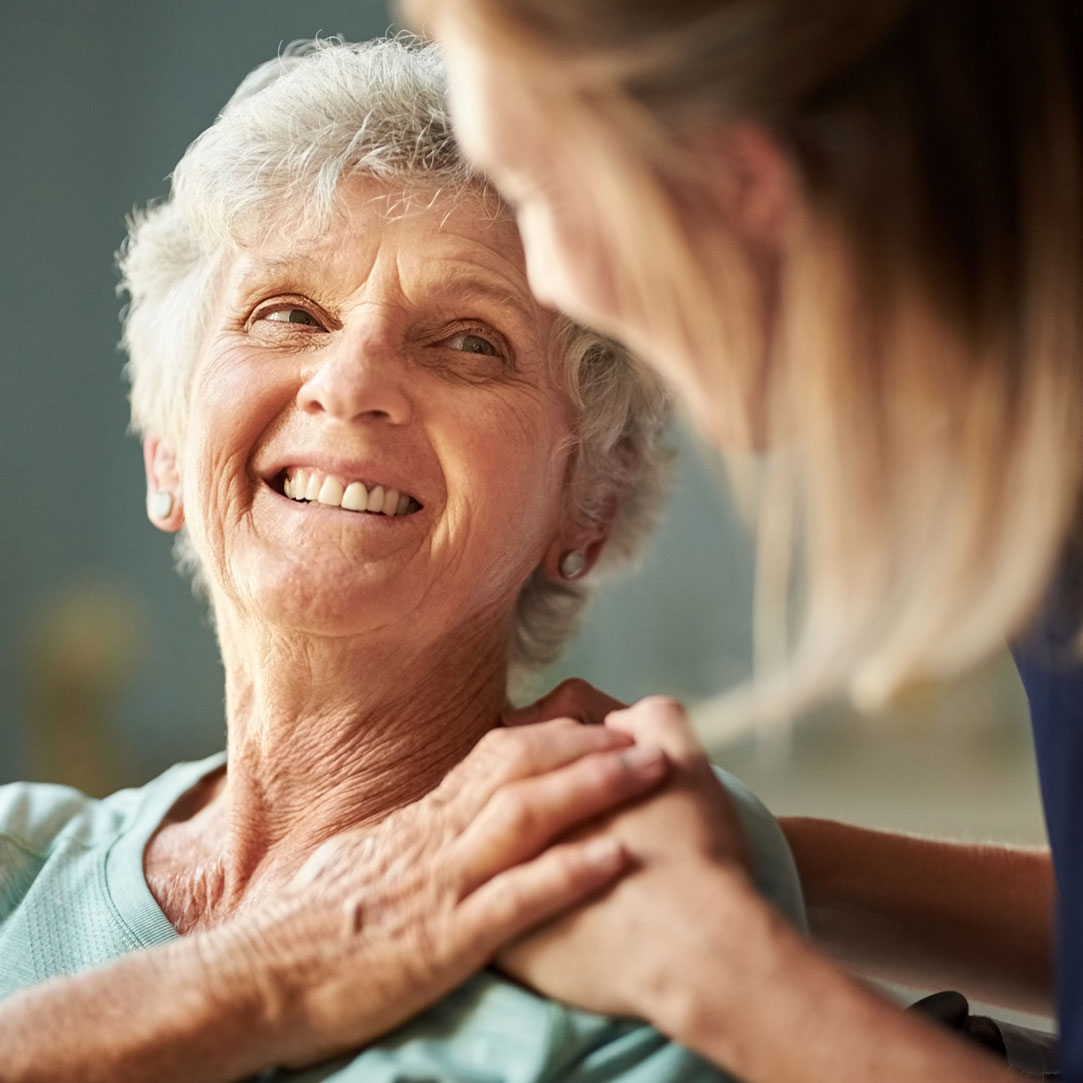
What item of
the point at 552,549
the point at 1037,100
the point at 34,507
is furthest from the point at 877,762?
the point at 1037,100

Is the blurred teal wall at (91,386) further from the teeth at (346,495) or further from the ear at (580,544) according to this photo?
the teeth at (346,495)

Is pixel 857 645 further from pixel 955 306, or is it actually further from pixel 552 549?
pixel 552 549

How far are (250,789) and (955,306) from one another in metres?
1.02

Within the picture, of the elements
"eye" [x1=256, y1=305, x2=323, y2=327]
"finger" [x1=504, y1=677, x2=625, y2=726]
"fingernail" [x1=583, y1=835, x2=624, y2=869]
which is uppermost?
"eye" [x1=256, y1=305, x2=323, y2=327]

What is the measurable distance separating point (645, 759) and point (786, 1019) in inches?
9.9

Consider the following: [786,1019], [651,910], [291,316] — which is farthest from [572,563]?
[786,1019]

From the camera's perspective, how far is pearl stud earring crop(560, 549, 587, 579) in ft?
5.60

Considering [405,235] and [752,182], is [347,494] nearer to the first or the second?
[405,235]

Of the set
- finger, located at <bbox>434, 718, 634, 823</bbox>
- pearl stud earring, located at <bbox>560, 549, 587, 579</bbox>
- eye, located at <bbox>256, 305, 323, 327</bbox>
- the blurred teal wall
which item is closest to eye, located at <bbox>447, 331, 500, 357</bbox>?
eye, located at <bbox>256, 305, 323, 327</bbox>

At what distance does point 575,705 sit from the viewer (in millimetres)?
1479

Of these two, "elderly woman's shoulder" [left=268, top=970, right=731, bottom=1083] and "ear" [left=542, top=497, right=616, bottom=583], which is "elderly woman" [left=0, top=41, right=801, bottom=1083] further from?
"elderly woman's shoulder" [left=268, top=970, right=731, bottom=1083]

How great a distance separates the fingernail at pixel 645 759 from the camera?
1.18 metres

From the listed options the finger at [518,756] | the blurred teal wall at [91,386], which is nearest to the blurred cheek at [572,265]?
the finger at [518,756]

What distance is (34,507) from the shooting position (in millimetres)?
3844
